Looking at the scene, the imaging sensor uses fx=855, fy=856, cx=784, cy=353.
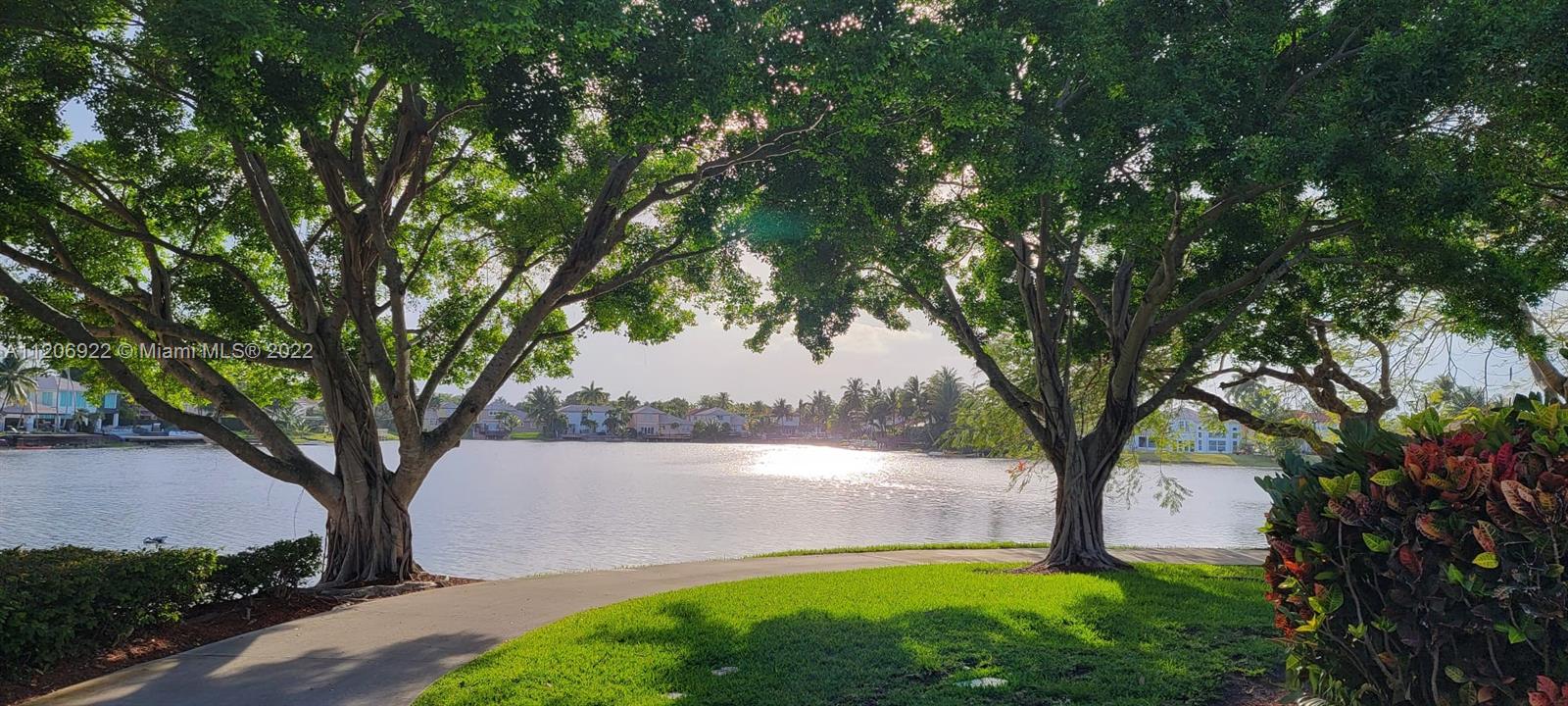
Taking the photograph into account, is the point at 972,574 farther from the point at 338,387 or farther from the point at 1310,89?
the point at 338,387

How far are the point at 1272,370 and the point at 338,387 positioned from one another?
16.2 m

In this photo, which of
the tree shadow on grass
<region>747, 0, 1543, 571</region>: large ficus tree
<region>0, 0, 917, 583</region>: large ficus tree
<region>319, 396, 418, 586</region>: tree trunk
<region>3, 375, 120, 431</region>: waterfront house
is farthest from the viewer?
<region>3, 375, 120, 431</region>: waterfront house

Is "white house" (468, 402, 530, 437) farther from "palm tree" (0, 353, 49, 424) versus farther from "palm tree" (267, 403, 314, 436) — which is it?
"palm tree" (0, 353, 49, 424)

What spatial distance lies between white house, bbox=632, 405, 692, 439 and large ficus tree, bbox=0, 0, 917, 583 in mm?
124154

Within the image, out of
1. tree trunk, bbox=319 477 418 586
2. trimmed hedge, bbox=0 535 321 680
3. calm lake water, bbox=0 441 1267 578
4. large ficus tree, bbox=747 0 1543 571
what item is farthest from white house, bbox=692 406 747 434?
trimmed hedge, bbox=0 535 321 680

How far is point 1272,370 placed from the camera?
1627 centimetres

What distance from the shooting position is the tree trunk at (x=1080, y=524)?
1349cm

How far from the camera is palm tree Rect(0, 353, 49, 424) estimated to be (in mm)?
72812

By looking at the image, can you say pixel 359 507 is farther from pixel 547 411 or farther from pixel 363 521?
pixel 547 411

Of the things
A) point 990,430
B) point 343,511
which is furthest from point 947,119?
point 990,430

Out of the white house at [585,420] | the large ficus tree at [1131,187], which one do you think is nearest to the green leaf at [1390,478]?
the large ficus tree at [1131,187]

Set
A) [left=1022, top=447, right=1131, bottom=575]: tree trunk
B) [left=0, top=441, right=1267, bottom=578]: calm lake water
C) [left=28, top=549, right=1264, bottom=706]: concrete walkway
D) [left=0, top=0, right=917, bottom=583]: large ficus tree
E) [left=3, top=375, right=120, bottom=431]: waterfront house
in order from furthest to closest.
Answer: [left=3, top=375, right=120, bottom=431]: waterfront house → [left=0, top=441, right=1267, bottom=578]: calm lake water → [left=1022, top=447, right=1131, bottom=575]: tree trunk → [left=0, top=0, right=917, bottom=583]: large ficus tree → [left=28, top=549, right=1264, bottom=706]: concrete walkway

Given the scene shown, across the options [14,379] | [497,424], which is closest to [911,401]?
[497,424]

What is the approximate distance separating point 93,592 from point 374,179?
7.37m
